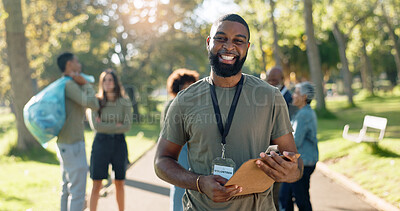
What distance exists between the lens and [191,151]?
226cm

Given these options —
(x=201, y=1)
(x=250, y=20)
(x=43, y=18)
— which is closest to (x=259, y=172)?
(x=43, y=18)

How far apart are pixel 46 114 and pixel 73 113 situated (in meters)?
0.34

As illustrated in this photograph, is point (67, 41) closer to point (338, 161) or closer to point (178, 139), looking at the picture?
point (338, 161)

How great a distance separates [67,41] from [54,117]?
22.1m

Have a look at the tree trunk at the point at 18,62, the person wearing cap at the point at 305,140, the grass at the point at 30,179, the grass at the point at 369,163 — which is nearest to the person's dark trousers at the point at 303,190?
the person wearing cap at the point at 305,140

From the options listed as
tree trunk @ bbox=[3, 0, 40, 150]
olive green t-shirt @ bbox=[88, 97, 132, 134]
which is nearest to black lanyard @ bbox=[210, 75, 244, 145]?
olive green t-shirt @ bbox=[88, 97, 132, 134]

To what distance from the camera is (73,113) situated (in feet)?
15.1

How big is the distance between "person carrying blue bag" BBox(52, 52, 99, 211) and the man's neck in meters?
2.76

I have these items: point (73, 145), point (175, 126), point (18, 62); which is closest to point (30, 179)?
point (73, 145)

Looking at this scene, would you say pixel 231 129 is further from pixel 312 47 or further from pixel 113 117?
pixel 312 47

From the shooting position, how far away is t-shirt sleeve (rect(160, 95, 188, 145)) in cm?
223

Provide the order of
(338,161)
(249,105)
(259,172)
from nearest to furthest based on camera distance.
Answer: (259,172)
(249,105)
(338,161)

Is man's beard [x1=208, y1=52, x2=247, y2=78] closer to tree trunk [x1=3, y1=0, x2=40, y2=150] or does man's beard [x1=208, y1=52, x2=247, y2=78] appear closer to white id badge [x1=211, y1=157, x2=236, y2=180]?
white id badge [x1=211, y1=157, x2=236, y2=180]

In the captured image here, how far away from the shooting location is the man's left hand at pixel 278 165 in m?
1.94
